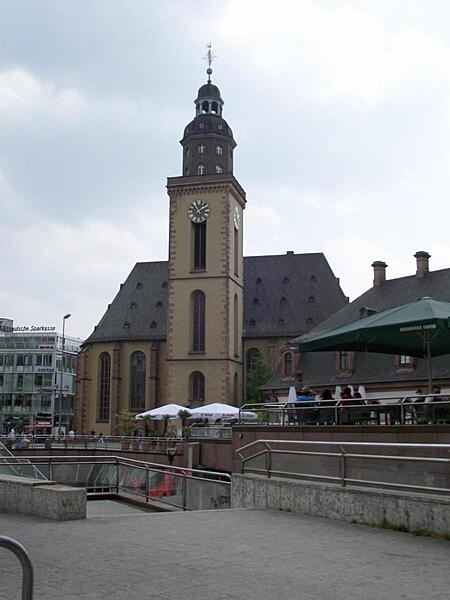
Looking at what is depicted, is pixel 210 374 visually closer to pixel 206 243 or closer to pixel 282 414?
pixel 206 243

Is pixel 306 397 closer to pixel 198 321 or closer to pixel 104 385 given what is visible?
pixel 198 321

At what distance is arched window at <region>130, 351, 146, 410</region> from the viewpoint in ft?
221

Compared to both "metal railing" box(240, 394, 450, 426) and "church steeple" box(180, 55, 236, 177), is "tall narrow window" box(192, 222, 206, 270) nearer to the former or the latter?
"church steeple" box(180, 55, 236, 177)

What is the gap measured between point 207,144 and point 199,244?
9025mm

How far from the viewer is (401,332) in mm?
17109

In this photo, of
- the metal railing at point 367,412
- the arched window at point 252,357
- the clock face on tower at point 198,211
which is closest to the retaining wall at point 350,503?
the metal railing at point 367,412

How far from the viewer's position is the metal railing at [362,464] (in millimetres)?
10703

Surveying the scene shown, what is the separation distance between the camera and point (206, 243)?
62906 millimetres

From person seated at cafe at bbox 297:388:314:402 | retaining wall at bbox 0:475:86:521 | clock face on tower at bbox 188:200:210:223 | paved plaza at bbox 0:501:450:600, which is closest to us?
paved plaza at bbox 0:501:450:600

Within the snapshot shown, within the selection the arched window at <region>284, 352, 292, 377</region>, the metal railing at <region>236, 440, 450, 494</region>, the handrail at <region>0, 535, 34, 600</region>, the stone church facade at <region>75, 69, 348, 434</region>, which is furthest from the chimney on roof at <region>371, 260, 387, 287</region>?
the handrail at <region>0, 535, 34, 600</region>

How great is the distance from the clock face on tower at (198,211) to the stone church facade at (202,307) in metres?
0.08

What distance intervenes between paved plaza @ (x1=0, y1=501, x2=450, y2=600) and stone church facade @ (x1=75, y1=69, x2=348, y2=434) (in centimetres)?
4936

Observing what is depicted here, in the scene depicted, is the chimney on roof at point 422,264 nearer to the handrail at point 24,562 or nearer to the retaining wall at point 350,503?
the retaining wall at point 350,503

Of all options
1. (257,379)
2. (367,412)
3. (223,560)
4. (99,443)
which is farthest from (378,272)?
(223,560)
